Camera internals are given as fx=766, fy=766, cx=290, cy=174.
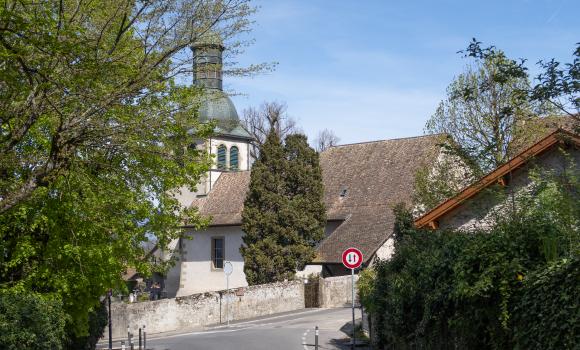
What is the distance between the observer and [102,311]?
20.5 metres

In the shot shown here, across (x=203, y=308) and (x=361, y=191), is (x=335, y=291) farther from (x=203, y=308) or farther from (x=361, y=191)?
(x=361, y=191)

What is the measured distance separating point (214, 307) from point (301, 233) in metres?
8.05

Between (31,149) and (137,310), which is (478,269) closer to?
(31,149)

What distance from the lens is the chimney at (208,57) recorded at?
11.5 metres

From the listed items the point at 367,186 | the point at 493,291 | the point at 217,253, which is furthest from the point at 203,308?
the point at 493,291

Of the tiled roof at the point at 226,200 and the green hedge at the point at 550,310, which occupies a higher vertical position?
the tiled roof at the point at 226,200

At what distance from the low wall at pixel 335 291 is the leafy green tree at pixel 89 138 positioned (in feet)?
62.3

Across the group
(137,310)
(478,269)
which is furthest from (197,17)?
(137,310)

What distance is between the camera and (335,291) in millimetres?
36000

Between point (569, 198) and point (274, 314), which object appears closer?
point (569, 198)

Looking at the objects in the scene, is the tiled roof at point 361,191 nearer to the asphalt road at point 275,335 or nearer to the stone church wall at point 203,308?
the stone church wall at point 203,308

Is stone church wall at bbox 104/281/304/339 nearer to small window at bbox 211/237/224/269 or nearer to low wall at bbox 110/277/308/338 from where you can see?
low wall at bbox 110/277/308/338

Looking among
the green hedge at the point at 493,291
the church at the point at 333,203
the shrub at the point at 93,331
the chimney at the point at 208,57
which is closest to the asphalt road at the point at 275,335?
the shrub at the point at 93,331

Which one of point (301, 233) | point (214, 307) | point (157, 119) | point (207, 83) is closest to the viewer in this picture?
point (157, 119)
